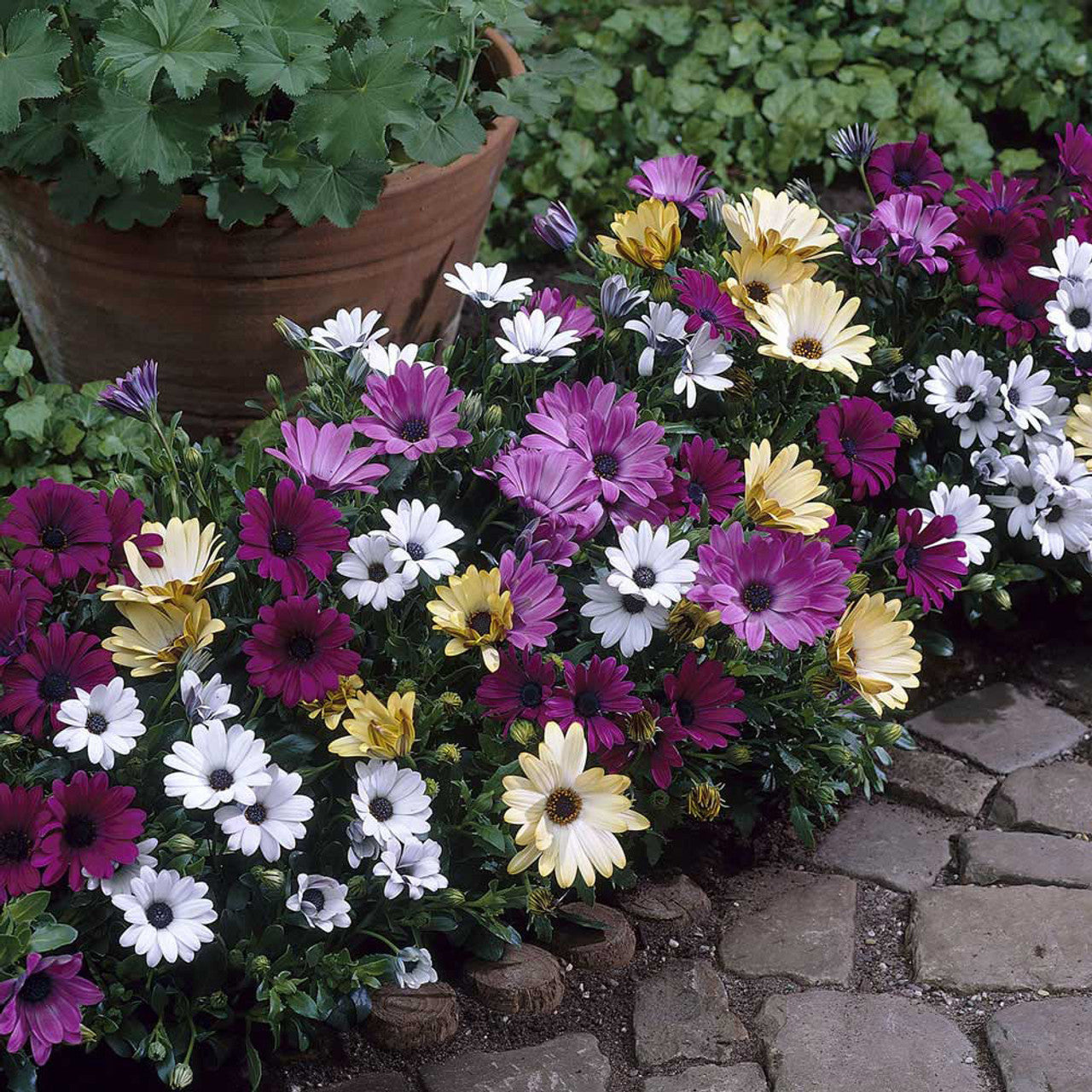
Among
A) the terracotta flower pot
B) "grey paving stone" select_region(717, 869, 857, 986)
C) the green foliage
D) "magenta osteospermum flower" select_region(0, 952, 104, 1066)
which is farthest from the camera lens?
the green foliage

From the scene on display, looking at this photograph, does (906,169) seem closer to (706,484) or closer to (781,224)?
(781,224)

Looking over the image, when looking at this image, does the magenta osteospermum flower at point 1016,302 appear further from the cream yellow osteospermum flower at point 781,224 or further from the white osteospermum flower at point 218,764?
the white osteospermum flower at point 218,764

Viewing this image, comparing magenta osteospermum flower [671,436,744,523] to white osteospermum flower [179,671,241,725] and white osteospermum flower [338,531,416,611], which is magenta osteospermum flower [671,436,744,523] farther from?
white osteospermum flower [179,671,241,725]

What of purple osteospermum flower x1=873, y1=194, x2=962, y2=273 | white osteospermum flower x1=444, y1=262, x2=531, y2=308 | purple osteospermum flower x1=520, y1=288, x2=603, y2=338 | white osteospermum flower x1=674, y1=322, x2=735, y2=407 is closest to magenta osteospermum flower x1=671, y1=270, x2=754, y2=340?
white osteospermum flower x1=674, y1=322, x2=735, y2=407

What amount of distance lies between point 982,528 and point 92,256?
1627mm

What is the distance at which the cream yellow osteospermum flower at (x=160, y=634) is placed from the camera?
5.81ft

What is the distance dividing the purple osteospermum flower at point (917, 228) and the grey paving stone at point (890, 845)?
91cm

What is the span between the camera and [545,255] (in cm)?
358

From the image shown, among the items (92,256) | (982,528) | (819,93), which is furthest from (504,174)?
(982,528)

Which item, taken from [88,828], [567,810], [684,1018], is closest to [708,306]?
[567,810]

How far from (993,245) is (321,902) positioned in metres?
1.59

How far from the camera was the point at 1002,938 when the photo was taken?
2031 millimetres

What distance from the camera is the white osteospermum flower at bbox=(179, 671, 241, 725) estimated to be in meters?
1.73

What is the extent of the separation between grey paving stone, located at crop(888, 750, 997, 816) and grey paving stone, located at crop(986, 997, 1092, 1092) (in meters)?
0.45
